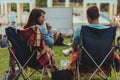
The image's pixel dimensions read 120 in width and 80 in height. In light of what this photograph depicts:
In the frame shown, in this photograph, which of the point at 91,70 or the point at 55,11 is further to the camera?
the point at 55,11

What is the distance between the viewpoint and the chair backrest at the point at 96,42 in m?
5.46

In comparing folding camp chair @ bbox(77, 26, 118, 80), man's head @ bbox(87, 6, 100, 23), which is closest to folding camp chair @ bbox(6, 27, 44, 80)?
folding camp chair @ bbox(77, 26, 118, 80)

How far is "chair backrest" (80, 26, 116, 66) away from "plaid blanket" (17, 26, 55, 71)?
1.76ft

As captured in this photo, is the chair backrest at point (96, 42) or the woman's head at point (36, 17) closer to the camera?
the chair backrest at point (96, 42)

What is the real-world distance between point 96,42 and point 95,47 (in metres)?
0.07

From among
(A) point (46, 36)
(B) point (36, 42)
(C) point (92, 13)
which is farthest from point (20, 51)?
(C) point (92, 13)

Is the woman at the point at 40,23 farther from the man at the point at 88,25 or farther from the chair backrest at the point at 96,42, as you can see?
the chair backrest at the point at 96,42

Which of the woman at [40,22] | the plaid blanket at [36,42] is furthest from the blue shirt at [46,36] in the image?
the plaid blanket at [36,42]

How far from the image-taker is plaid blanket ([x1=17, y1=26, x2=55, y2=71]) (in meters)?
5.55

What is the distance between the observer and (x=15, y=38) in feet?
18.5

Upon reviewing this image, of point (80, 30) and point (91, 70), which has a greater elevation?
point (80, 30)

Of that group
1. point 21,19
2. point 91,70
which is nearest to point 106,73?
point 91,70

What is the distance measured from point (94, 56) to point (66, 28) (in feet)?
40.4

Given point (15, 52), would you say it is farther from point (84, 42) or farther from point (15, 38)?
point (84, 42)
